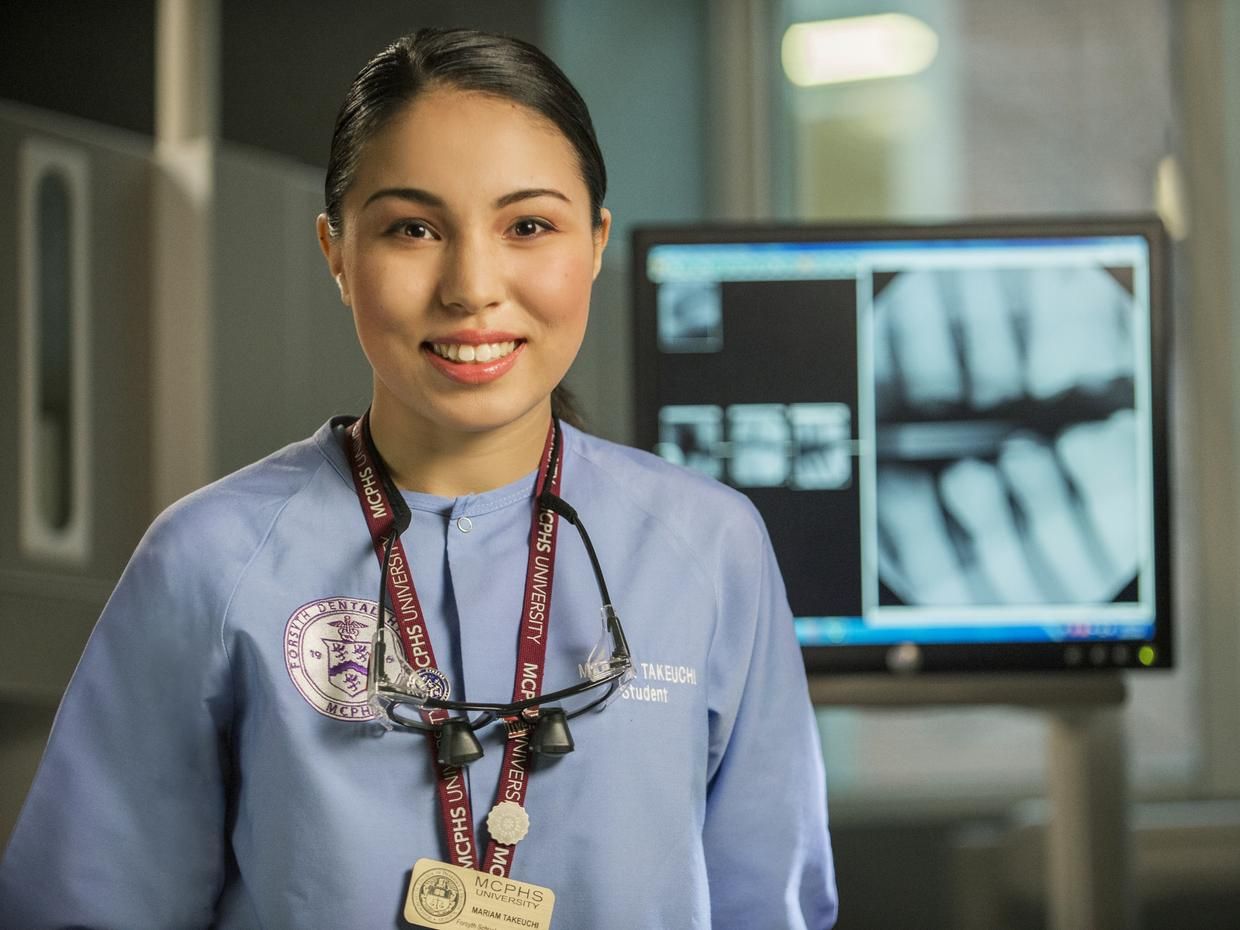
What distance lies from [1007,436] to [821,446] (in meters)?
0.22

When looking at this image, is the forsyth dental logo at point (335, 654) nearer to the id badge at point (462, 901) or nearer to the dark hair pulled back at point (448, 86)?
the id badge at point (462, 901)

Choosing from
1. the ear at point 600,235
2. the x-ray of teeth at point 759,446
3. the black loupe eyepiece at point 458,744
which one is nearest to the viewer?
the black loupe eyepiece at point 458,744

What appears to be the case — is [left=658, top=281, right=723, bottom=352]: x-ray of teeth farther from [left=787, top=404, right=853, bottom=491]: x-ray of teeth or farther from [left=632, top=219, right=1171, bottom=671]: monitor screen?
[left=787, top=404, right=853, bottom=491]: x-ray of teeth

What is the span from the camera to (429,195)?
849 millimetres

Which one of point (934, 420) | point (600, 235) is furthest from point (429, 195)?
point (934, 420)

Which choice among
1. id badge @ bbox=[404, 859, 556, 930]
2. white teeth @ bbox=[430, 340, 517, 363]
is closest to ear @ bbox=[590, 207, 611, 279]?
white teeth @ bbox=[430, 340, 517, 363]

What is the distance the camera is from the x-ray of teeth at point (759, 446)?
5.15 feet

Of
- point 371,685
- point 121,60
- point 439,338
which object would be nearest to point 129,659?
point 371,685

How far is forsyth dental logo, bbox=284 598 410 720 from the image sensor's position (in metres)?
0.86

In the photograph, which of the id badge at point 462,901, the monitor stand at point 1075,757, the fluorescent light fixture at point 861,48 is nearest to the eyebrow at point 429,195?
the id badge at point 462,901

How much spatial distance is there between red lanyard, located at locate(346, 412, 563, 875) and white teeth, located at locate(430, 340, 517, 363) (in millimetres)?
115

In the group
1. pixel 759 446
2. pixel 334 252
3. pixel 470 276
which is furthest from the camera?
pixel 759 446

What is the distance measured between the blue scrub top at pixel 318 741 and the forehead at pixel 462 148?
21cm

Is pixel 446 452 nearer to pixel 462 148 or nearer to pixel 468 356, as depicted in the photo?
pixel 468 356
